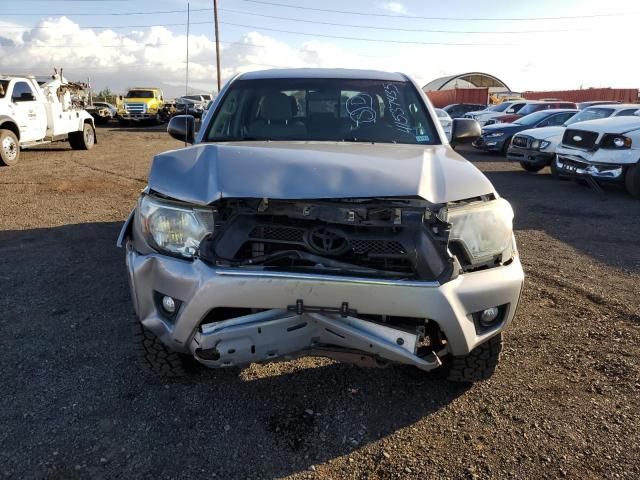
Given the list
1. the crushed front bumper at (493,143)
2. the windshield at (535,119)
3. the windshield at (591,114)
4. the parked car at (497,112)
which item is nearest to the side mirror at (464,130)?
the windshield at (591,114)

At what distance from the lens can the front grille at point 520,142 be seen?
11.5 metres

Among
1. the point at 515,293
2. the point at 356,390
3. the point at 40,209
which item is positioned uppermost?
the point at 515,293

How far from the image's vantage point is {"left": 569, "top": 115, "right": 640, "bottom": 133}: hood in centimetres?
870

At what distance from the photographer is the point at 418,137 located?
3496 mm

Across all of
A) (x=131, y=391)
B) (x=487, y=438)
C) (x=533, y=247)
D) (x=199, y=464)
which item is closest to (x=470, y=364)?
(x=487, y=438)

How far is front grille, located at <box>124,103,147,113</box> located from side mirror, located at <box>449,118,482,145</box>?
2716cm

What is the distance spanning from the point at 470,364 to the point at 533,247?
3.47 metres

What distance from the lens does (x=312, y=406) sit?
8.92 ft

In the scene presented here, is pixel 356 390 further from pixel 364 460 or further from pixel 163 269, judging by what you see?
pixel 163 269

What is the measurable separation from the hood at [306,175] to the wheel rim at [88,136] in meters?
14.2

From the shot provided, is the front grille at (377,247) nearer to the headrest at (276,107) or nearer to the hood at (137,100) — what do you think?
the headrest at (276,107)

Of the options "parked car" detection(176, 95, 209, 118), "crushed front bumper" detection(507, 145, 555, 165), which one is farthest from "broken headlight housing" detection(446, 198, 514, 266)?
"parked car" detection(176, 95, 209, 118)

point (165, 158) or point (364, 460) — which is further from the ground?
point (165, 158)

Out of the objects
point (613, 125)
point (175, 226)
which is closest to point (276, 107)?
point (175, 226)
